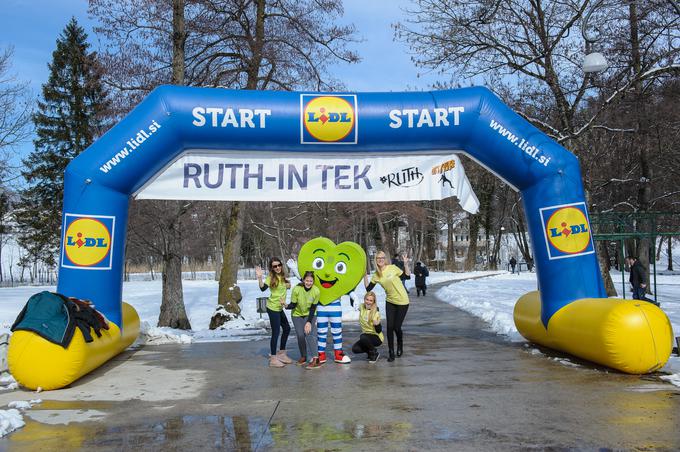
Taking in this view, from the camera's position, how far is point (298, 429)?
5.76 meters

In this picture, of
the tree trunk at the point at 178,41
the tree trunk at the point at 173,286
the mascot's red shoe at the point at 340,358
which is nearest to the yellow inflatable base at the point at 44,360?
the mascot's red shoe at the point at 340,358

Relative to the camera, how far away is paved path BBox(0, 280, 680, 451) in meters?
5.36

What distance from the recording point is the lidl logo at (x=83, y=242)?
9312 millimetres

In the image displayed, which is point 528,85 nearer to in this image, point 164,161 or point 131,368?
point 164,161

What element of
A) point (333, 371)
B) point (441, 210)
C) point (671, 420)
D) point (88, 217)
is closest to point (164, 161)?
point (88, 217)

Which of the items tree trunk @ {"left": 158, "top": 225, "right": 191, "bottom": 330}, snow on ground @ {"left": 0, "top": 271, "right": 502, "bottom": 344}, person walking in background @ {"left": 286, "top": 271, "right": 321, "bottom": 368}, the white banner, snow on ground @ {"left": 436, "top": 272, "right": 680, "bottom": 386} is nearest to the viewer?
snow on ground @ {"left": 436, "top": 272, "right": 680, "bottom": 386}

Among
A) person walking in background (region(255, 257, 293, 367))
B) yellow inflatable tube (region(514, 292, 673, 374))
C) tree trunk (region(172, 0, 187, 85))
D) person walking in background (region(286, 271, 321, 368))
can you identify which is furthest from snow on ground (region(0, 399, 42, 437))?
tree trunk (region(172, 0, 187, 85))

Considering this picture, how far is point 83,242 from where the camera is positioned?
30.6ft

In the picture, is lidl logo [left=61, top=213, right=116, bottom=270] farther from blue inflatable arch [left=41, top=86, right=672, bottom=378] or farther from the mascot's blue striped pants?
the mascot's blue striped pants

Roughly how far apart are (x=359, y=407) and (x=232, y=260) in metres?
11.6

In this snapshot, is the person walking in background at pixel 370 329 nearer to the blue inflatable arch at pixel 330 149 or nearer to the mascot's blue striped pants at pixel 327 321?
→ the mascot's blue striped pants at pixel 327 321

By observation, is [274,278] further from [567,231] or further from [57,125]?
[57,125]

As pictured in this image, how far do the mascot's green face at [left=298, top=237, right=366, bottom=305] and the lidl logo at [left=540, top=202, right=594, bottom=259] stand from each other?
296 cm

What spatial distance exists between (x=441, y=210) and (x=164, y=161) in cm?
4586
